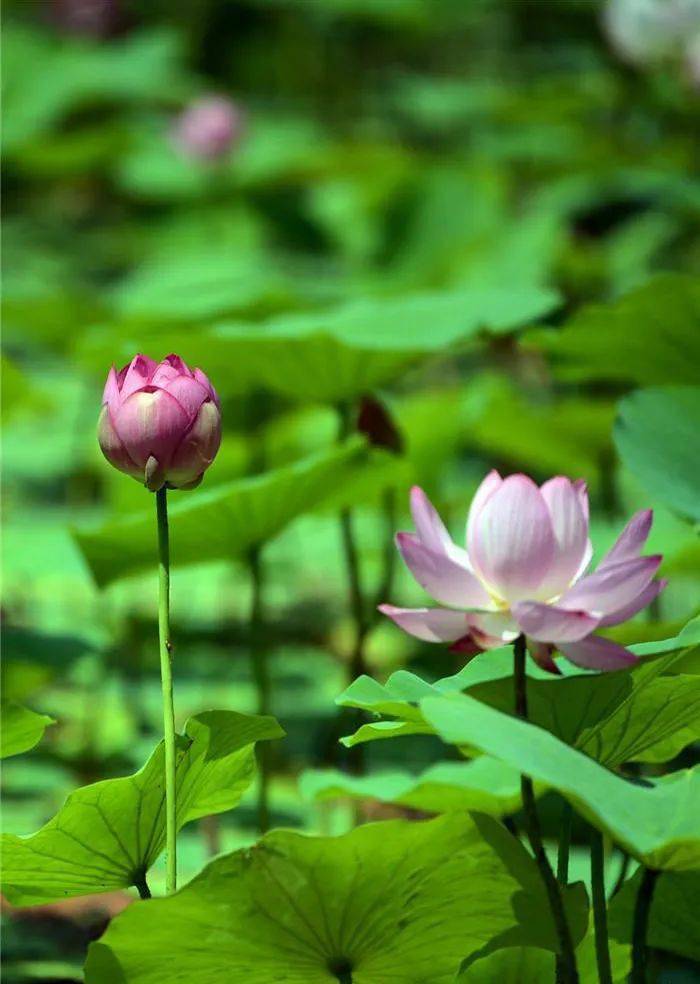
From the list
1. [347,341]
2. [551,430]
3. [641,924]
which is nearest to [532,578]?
[641,924]

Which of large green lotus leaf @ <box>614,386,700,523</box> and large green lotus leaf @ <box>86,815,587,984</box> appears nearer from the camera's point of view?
large green lotus leaf @ <box>86,815,587,984</box>

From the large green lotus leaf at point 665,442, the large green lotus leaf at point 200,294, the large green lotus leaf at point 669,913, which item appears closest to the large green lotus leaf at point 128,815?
the large green lotus leaf at point 669,913

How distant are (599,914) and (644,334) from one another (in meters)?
0.64

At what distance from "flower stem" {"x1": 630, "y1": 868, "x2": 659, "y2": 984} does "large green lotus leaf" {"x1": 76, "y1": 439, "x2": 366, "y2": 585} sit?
0.43 metres

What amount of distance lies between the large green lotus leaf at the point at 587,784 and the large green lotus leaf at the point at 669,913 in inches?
5.5

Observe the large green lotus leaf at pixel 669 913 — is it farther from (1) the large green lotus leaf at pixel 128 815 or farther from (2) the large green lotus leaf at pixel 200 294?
(2) the large green lotus leaf at pixel 200 294

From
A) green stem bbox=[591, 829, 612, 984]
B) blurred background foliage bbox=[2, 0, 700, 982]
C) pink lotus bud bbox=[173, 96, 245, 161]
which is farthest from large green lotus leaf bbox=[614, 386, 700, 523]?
pink lotus bud bbox=[173, 96, 245, 161]

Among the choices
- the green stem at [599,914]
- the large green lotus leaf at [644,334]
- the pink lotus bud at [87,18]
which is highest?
the pink lotus bud at [87,18]

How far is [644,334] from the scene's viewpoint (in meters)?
1.19

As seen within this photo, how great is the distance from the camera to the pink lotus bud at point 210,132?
3.30m

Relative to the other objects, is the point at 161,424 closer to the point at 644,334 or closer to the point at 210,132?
the point at 644,334

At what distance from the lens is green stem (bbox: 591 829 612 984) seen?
624mm

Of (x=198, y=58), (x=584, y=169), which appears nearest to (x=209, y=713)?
(x=584, y=169)

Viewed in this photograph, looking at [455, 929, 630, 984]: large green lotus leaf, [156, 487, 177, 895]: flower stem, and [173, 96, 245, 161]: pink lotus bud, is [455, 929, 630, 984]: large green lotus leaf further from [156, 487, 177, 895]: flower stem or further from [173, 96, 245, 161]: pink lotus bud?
[173, 96, 245, 161]: pink lotus bud
